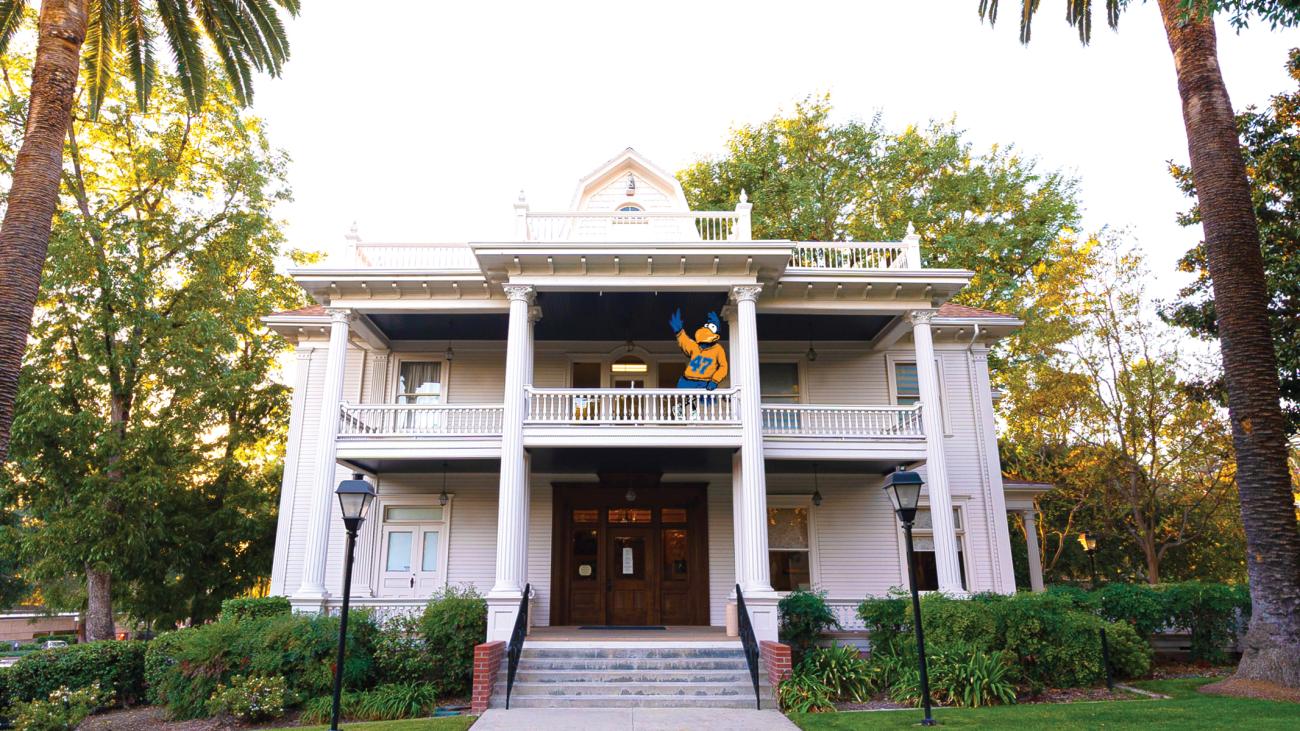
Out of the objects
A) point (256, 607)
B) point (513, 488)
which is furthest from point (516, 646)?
point (256, 607)

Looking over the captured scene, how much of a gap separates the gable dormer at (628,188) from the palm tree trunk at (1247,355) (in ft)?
31.5

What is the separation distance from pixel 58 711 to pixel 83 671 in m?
1.95

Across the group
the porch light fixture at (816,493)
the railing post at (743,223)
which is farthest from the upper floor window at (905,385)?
the railing post at (743,223)

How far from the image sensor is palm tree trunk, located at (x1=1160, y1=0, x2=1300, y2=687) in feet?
31.6

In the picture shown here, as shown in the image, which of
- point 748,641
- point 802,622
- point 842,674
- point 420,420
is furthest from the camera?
point 420,420

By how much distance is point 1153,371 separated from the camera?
18.3m

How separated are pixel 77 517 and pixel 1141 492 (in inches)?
1053

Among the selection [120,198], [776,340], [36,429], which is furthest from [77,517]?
[776,340]

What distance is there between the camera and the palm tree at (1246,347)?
9.59 m

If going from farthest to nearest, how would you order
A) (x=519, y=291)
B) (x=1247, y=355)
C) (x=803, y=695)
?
(x=519, y=291)
(x=1247, y=355)
(x=803, y=695)

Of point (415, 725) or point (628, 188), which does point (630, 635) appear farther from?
point (628, 188)

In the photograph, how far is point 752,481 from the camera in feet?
41.7

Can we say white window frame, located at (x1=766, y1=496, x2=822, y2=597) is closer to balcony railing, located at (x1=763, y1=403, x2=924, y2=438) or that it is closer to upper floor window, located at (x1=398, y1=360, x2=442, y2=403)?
balcony railing, located at (x1=763, y1=403, x2=924, y2=438)

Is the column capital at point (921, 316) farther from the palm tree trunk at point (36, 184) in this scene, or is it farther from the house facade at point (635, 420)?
the palm tree trunk at point (36, 184)
